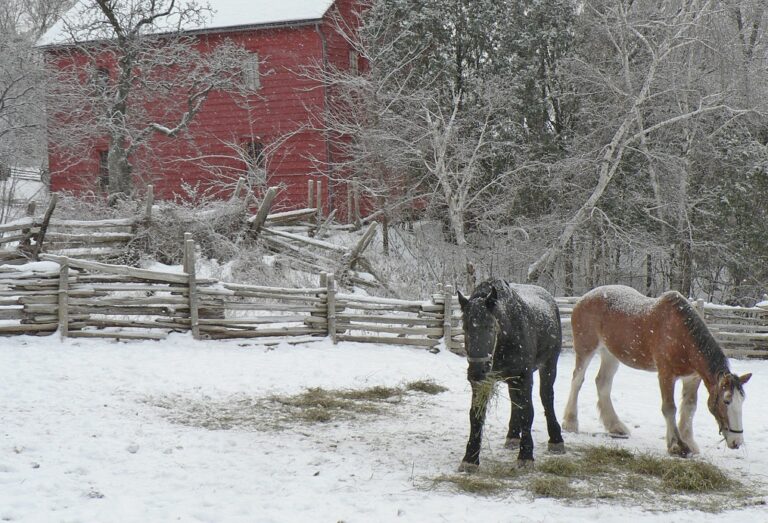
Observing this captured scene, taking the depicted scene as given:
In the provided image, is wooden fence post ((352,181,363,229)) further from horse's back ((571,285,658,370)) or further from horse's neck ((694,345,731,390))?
horse's neck ((694,345,731,390))

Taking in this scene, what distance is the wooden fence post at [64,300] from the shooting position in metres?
11.7


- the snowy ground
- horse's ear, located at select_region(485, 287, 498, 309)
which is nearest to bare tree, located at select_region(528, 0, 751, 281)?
the snowy ground

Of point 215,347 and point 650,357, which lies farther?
point 215,347

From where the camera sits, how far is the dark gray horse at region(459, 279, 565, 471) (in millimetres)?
6344

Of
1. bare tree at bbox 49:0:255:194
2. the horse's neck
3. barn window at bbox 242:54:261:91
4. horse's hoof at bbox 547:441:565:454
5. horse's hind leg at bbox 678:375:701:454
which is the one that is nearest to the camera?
the horse's neck

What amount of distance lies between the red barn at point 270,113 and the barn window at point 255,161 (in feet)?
0.16

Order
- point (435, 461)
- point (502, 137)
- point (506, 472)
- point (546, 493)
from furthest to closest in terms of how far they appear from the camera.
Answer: point (502, 137)
point (435, 461)
point (506, 472)
point (546, 493)

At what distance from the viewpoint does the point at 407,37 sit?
22.8 metres

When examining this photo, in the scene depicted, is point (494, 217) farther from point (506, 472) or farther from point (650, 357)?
point (506, 472)

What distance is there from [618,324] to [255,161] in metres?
17.4

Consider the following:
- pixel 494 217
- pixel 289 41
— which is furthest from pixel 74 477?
pixel 289 41

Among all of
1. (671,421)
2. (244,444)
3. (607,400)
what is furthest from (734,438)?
(244,444)

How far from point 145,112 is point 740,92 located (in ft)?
55.6

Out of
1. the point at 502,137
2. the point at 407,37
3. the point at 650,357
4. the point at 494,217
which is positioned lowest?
the point at 650,357
